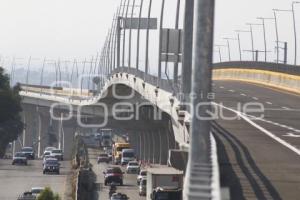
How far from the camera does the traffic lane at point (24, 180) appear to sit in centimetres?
6856

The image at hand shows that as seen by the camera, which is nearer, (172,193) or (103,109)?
(172,193)

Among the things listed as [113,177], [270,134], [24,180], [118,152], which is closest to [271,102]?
[113,177]

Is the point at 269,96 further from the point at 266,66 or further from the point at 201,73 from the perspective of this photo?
the point at 201,73

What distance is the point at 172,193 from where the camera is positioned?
134ft

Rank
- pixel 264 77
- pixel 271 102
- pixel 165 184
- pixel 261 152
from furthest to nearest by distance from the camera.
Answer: pixel 264 77
pixel 271 102
pixel 165 184
pixel 261 152

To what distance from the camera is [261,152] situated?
3070 centimetres

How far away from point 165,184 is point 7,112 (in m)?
78.3

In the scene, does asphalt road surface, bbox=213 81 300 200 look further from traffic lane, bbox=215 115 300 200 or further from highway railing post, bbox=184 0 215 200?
highway railing post, bbox=184 0 215 200

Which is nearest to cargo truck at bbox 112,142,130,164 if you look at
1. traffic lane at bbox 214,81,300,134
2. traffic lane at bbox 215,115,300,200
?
traffic lane at bbox 214,81,300,134

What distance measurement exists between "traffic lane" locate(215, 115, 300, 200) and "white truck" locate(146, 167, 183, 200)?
4367 mm

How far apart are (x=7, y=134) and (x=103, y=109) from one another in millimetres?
18059

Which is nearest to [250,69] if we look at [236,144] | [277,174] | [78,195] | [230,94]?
[230,94]

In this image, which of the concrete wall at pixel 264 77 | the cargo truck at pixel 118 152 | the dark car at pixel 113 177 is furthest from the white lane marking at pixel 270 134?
the cargo truck at pixel 118 152

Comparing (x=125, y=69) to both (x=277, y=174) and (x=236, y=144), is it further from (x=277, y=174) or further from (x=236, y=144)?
(x=277, y=174)
